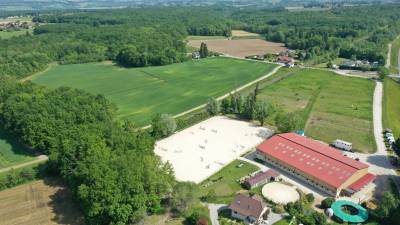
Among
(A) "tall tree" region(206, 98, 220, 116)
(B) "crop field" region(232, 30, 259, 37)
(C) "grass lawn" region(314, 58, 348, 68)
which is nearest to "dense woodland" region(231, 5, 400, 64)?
(C) "grass lawn" region(314, 58, 348, 68)

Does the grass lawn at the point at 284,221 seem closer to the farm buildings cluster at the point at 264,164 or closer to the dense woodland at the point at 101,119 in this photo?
the farm buildings cluster at the point at 264,164

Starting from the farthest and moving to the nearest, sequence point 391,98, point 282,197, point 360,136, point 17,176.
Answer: point 391,98
point 360,136
point 17,176
point 282,197

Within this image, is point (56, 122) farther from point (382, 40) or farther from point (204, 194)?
point (382, 40)

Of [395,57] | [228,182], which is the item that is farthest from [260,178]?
[395,57]

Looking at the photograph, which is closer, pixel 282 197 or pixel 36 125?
pixel 282 197

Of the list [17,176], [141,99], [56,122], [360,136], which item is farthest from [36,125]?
[360,136]

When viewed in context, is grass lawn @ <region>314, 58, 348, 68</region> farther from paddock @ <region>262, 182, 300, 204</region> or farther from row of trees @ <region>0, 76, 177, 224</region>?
paddock @ <region>262, 182, 300, 204</region>

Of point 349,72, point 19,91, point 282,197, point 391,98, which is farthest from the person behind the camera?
point 349,72

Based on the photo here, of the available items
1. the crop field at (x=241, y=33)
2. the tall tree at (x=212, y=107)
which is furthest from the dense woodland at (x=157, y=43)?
the tall tree at (x=212, y=107)
